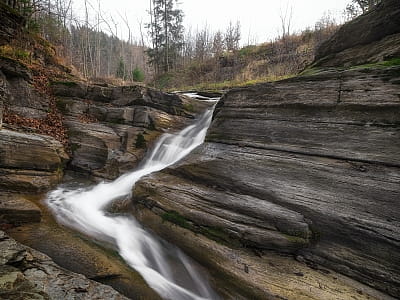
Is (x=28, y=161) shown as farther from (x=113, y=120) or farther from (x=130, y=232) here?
(x=113, y=120)

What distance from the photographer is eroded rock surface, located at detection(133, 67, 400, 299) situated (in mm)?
3219

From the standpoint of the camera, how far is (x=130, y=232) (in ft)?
15.6

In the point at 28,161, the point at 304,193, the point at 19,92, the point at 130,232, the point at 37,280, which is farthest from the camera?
the point at 19,92

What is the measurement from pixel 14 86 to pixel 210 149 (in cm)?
627

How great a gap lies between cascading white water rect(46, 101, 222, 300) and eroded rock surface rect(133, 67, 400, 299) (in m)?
0.44

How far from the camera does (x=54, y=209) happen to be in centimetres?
500

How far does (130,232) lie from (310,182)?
140 inches

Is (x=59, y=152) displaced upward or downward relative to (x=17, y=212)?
upward

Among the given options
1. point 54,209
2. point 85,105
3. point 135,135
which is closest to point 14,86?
point 85,105

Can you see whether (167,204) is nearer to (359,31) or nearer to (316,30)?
(359,31)

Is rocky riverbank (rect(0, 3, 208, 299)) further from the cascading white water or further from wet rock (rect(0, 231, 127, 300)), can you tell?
the cascading white water

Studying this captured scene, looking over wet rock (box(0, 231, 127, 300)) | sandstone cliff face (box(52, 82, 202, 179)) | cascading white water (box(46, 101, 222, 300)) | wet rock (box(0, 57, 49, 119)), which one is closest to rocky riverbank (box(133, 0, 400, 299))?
cascading white water (box(46, 101, 222, 300))

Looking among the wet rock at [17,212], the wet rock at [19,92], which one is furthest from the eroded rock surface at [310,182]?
the wet rock at [19,92]

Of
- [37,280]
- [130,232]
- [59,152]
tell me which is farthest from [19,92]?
[37,280]
